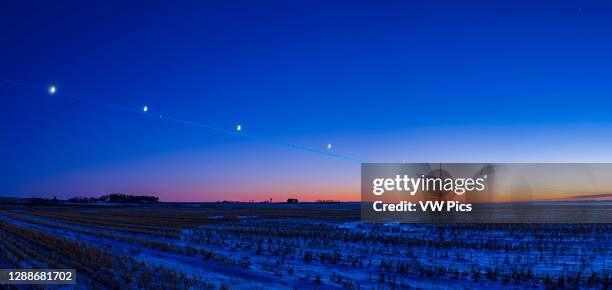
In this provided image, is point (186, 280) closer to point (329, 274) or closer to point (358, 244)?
point (329, 274)

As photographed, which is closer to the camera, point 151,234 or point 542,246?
point 542,246

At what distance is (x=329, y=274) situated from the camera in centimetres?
1426

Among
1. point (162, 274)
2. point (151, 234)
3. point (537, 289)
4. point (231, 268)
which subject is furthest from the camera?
point (151, 234)

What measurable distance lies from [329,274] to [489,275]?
16.7ft

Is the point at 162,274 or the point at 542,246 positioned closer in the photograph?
the point at 162,274

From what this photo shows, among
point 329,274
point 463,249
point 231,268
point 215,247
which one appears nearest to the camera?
point 329,274

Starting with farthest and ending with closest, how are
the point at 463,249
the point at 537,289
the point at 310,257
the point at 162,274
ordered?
the point at 463,249 → the point at 310,257 → the point at 162,274 → the point at 537,289

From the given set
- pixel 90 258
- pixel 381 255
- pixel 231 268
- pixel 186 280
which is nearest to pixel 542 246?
pixel 381 255

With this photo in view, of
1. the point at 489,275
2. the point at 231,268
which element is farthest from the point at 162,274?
the point at 489,275

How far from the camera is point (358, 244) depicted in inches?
903

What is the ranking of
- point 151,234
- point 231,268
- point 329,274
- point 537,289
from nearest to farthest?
1. point 537,289
2. point 329,274
3. point 231,268
4. point 151,234

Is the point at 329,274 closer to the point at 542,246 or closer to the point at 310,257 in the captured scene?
the point at 310,257

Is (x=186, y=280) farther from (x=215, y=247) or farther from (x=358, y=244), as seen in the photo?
(x=358, y=244)

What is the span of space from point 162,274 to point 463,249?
14.0 metres
